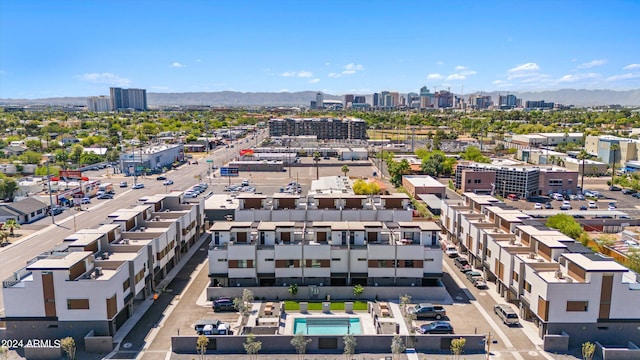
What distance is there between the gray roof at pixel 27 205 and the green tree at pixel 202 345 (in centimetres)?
3526

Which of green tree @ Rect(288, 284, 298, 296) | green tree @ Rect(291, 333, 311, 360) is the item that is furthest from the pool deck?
green tree @ Rect(291, 333, 311, 360)

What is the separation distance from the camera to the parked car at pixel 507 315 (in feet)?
85.0

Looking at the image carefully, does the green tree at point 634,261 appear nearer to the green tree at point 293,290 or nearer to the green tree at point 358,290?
the green tree at point 358,290

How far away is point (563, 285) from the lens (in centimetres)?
2358

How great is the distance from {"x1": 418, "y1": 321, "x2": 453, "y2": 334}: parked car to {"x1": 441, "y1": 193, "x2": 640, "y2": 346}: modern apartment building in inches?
191

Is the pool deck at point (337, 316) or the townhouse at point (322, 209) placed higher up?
the townhouse at point (322, 209)

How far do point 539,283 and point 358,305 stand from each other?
417 inches

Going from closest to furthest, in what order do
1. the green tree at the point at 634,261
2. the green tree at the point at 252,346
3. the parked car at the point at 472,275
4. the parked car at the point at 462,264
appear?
the green tree at the point at 252,346 < the green tree at the point at 634,261 < the parked car at the point at 472,275 < the parked car at the point at 462,264

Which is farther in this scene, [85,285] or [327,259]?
[327,259]

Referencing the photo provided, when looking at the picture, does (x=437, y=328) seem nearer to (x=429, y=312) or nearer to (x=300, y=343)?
(x=429, y=312)

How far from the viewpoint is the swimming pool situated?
83.2 feet

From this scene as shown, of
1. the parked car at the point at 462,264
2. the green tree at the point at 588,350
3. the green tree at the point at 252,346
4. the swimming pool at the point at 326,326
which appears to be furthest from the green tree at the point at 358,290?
the green tree at the point at 588,350

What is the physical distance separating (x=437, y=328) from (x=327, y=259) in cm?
842

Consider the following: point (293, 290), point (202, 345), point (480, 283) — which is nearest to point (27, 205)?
point (293, 290)
